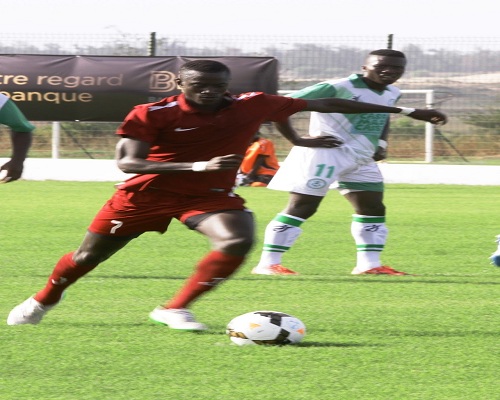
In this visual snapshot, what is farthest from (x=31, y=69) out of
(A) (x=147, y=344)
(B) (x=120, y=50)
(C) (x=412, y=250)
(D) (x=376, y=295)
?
(A) (x=147, y=344)

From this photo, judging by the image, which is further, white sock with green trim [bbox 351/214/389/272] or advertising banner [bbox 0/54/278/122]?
advertising banner [bbox 0/54/278/122]

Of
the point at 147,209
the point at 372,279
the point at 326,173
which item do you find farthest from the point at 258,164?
the point at 147,209

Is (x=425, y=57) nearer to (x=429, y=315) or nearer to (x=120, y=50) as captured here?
(x=120, y=50)

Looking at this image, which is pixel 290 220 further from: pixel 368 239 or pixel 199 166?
pixel 199 166

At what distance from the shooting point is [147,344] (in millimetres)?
6465

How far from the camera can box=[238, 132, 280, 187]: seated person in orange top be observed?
68.4 feet

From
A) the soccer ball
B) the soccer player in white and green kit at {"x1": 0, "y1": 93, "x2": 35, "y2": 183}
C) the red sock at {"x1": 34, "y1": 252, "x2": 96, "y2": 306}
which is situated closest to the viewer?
the soccer ball

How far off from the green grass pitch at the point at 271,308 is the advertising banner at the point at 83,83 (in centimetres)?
805

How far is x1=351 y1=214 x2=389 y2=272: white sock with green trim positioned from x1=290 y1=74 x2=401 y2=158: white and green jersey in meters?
0.54

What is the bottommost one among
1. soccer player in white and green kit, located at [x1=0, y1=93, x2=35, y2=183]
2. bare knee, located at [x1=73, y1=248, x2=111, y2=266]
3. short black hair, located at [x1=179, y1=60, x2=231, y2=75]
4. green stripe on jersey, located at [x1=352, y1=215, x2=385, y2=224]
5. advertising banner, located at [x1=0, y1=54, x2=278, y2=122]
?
advertising banner, located at [x1=0, y1=54, x2=278, y2=122]

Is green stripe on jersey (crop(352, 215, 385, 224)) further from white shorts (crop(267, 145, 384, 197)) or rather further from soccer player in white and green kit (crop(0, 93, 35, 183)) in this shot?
soccer player in white and green kit (crop(0, 93, 35, 183))

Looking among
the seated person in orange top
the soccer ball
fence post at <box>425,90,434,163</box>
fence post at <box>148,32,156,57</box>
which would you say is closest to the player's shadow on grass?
the soccer ball

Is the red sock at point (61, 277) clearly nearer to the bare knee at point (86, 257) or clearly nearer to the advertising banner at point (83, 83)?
the bare knee at point (86, 257)

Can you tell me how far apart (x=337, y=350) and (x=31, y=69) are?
1588 cm
